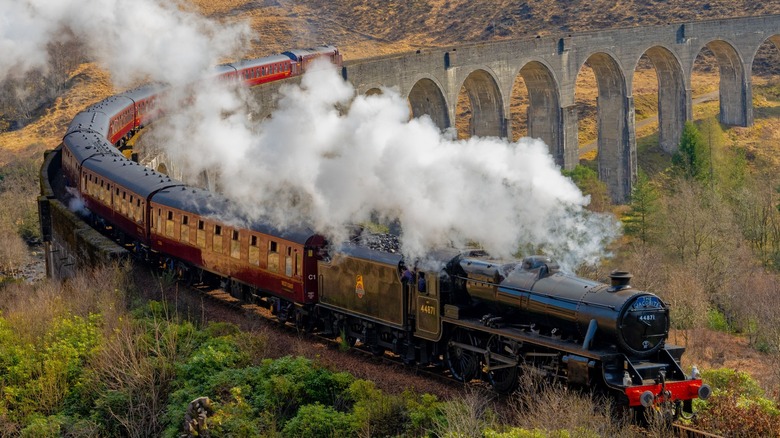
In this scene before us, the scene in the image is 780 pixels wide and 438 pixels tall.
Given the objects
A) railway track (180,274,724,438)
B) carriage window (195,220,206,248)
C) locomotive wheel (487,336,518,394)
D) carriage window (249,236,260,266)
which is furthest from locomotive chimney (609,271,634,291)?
carriage window (195,220,206,248)

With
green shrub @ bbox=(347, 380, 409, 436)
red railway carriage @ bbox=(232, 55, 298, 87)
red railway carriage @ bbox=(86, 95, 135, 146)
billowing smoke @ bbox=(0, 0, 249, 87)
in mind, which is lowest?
green shrub @ bbox=(347, 380, 409, 436)

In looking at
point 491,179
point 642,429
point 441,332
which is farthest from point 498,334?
point 491,179

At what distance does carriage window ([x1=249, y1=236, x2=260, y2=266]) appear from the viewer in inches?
844

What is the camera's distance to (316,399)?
17188 millimetres

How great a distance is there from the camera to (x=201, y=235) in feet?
77.4

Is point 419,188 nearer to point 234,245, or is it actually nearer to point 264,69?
point 234,245

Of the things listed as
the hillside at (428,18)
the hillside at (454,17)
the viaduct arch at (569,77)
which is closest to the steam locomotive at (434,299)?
the viaduct arch at (569,77)

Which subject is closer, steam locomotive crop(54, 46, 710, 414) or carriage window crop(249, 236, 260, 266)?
steam locomotive crop(54, 46, 710, 414)

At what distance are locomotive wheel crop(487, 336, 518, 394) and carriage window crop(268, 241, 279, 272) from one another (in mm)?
6309

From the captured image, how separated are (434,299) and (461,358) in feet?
3.94

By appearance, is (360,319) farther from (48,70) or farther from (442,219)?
(48,70)

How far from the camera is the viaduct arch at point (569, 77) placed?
49.7 m

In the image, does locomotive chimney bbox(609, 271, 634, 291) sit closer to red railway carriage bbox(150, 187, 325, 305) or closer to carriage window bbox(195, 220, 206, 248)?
red railway carriage bbox(150, 187, 325, 305)

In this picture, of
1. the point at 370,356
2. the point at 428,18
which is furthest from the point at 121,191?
the point at 428,18
